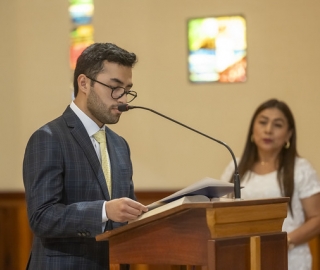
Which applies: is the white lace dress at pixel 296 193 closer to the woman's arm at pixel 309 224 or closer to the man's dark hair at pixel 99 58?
the woman's arm at pixel 309 224

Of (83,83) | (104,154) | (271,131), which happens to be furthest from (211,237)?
(271,131)

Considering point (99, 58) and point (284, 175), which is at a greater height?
point (99, 58)

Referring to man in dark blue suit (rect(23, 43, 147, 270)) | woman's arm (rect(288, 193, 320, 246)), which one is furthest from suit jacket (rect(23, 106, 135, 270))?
woman's arm (rect(288, 193, 320, 246))

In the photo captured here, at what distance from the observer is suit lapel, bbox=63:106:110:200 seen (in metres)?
2.70

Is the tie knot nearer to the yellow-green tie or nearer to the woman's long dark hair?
the yellow-green tie

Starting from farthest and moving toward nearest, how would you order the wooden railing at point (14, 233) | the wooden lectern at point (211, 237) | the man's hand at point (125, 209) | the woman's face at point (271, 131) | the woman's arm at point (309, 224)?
the wooden railing at point (14, 233) → the woman's face at point (271, 131) → the woman's arm at point (309, 224) → the man's hand at point (125, 209) → the wooden lectern at point (211, 237)

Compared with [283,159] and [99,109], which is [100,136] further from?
[283,159]

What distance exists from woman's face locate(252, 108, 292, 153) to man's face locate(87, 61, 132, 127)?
157 centimetres

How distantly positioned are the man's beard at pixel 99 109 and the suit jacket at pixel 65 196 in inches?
3.0

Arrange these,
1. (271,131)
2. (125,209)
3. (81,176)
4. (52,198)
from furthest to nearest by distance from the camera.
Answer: (271,131) < (81,176) < (52,198) < (125,209)

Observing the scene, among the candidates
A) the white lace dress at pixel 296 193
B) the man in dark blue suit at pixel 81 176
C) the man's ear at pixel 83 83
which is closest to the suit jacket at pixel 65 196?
the man in dark blue suit at pixel 81 176

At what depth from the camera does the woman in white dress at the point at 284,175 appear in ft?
13.1

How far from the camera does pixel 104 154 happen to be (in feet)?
9.33

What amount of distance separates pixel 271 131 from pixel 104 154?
1.61m
